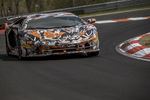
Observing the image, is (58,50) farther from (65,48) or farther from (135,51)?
(135,51)

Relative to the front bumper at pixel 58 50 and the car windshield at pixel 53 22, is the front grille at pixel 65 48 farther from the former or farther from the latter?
the car windshield at pixel 53 22

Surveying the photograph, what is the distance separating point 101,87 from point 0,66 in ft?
10.7

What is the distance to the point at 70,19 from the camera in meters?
9.73

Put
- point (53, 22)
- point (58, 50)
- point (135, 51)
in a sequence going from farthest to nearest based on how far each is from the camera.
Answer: point (53, 22)
point (135, 51)
point (58, 50)

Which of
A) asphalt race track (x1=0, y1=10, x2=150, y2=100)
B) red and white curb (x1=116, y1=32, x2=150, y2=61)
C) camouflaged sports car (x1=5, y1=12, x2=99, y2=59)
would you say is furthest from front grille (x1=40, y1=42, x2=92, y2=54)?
red and white curb (x1=116, y1=32, x2=150, y2=61)

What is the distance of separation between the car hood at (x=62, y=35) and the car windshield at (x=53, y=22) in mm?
322

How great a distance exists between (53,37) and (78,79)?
2726 mm

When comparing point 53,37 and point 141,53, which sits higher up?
point 53,37

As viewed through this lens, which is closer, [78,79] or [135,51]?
[78,79]

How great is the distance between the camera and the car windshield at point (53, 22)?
928 cm

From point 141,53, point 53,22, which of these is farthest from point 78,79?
point 53,22

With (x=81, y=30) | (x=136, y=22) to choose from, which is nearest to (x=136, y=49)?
(x=81, y=30)

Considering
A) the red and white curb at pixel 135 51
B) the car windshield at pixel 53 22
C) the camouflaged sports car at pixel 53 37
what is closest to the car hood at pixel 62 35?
the camouflaged sports car at pixel 53 37

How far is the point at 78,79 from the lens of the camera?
600cm
